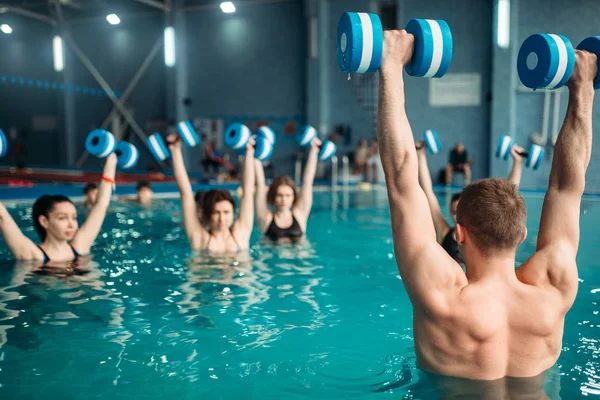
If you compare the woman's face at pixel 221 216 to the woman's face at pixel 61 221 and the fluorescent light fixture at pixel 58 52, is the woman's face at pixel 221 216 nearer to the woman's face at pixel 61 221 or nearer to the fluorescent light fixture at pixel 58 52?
the woman's face at pixel 61 221

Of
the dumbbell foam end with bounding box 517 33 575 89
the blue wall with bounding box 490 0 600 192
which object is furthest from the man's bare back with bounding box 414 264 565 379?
the blue wall with bounding box 490 0 600 192

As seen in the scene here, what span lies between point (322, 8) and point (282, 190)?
12.5m

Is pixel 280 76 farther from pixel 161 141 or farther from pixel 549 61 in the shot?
pixel 549 61

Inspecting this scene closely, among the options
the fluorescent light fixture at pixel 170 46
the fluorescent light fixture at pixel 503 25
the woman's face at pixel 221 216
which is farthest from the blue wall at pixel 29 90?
the woman's face at pixel 221 216

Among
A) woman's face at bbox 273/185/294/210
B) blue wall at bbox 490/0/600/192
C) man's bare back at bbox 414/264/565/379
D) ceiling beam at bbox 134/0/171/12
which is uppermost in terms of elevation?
ceiling beam at bbox 134/0/171/12

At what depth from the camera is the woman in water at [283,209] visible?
5969 millimetres

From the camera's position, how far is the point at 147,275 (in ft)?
16.3

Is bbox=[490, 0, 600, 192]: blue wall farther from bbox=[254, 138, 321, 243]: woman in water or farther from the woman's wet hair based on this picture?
the woman's wet hair

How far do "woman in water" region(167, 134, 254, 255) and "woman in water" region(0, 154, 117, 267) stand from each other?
51 cm

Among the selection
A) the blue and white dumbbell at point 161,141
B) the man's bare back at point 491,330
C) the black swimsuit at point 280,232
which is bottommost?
the black swimsuit at point 280,232

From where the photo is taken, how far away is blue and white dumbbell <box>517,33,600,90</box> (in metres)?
1.78

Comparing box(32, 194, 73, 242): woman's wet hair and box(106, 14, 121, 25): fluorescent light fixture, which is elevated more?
box(106, 14, 121, 25): fluorescent light fixture

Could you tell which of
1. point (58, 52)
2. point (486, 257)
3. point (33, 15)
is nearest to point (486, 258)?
point (486, 257)

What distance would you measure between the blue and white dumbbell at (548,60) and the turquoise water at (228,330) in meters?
1.08
